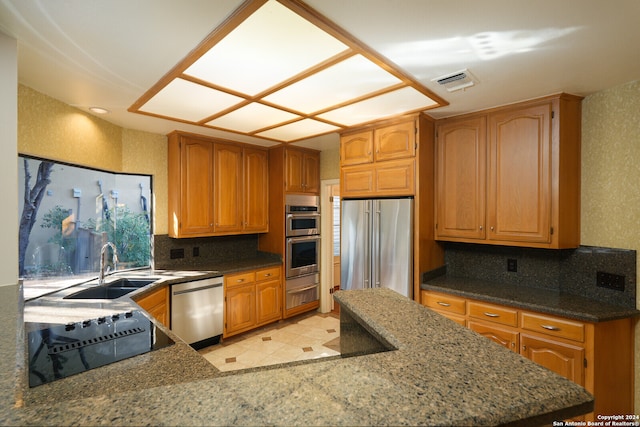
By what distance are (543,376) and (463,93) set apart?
2124mm

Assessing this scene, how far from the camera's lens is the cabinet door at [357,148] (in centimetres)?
311

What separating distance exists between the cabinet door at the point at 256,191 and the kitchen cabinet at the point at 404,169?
146 cm

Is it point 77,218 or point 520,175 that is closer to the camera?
point 520,175

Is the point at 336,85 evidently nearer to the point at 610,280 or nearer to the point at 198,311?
the point at 610,280

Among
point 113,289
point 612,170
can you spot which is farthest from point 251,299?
point 612,170

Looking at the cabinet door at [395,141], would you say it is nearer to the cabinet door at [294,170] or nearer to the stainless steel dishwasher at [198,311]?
the cabinet door at [294,170]

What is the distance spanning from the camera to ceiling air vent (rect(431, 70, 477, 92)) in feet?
6.45

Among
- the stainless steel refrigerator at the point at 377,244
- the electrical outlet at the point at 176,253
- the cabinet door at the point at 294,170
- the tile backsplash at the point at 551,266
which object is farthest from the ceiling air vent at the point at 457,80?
the electrical outlet at the point at 176,253

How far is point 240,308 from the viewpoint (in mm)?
3629

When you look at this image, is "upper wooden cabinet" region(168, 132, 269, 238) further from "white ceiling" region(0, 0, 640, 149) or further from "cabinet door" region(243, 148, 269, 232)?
"white ceiling" region(0, 0, 640, 149)

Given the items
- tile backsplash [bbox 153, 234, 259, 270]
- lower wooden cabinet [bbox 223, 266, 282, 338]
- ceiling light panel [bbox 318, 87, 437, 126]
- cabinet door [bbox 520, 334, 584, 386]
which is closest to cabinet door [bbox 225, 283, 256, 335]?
lower wooden cabinet [bbox 223, 266, 282, 338]

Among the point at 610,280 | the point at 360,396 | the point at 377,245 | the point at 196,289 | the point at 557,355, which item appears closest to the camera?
the point at 360,396

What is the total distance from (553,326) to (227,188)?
11.4ft

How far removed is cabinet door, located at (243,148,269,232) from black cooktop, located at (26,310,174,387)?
2.45m
